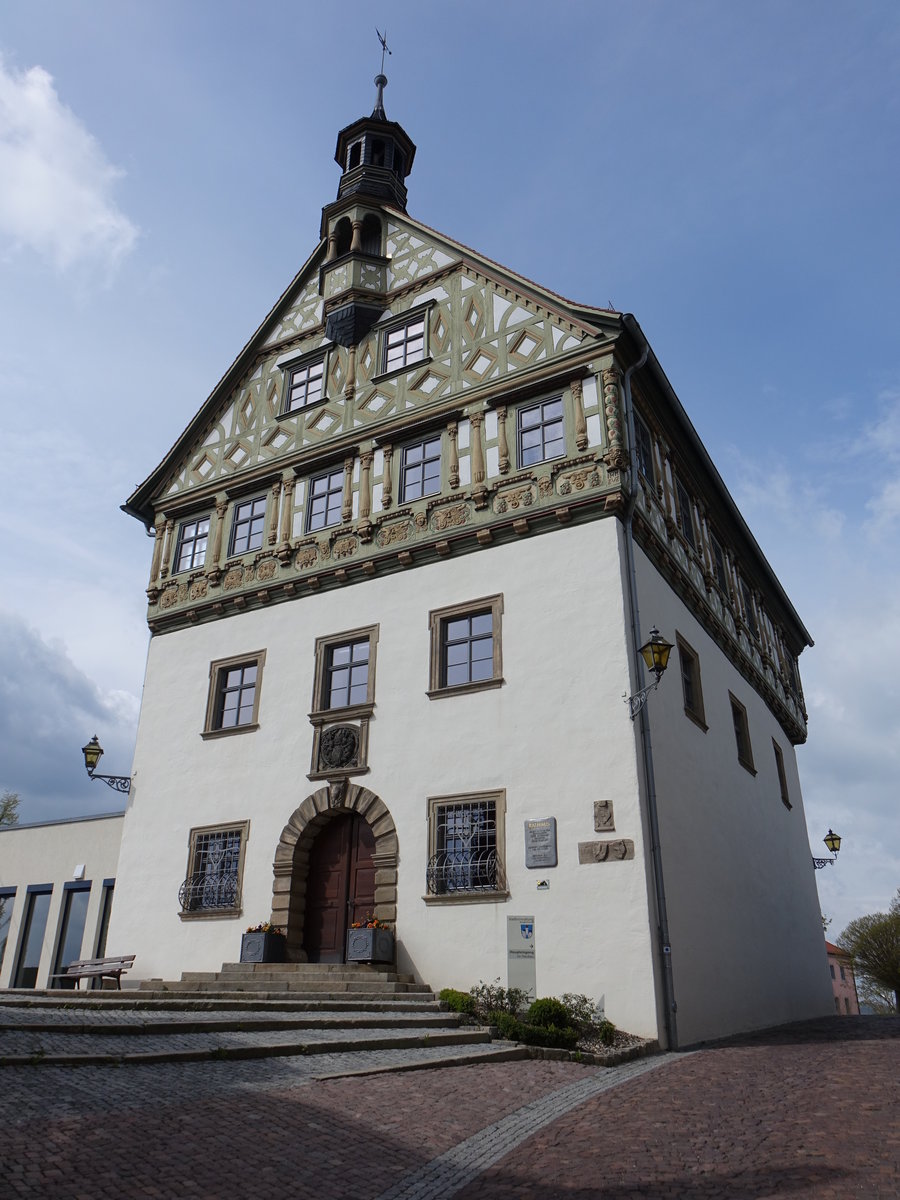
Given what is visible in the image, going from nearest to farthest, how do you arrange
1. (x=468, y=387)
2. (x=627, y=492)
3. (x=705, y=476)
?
(x=627, y=492), (x=468, y=387), (x=705, y=476)

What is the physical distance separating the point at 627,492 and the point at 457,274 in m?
7.05

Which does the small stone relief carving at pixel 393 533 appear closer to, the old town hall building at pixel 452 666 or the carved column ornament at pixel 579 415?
the old town hall building at pixel 452 666

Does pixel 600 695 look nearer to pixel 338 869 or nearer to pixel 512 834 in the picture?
pixel 512 834

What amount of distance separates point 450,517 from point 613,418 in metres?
3.38

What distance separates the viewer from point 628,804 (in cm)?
1402

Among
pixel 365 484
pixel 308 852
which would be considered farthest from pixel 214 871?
pixel 365 484

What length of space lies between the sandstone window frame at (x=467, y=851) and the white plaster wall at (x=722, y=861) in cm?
244

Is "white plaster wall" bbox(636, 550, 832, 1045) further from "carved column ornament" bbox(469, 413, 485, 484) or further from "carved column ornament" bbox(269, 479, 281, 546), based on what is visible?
"carved column ornament" bbox(269, 479, 281, 546)

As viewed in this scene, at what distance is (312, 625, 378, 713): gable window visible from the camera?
17.6 m

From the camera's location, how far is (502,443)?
1777cm

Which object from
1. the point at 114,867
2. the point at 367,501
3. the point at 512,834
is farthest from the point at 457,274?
the point at 114,867

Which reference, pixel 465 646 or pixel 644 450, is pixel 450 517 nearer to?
pixel 465 646

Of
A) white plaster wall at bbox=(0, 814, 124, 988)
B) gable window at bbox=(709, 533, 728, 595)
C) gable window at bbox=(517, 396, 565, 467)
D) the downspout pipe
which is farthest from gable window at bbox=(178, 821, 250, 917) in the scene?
gable window at bbox=(709, 533, 728, 595)

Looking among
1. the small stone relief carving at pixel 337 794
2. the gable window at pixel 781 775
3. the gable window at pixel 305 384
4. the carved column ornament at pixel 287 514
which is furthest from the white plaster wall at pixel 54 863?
the gable window at pixel 781 775
